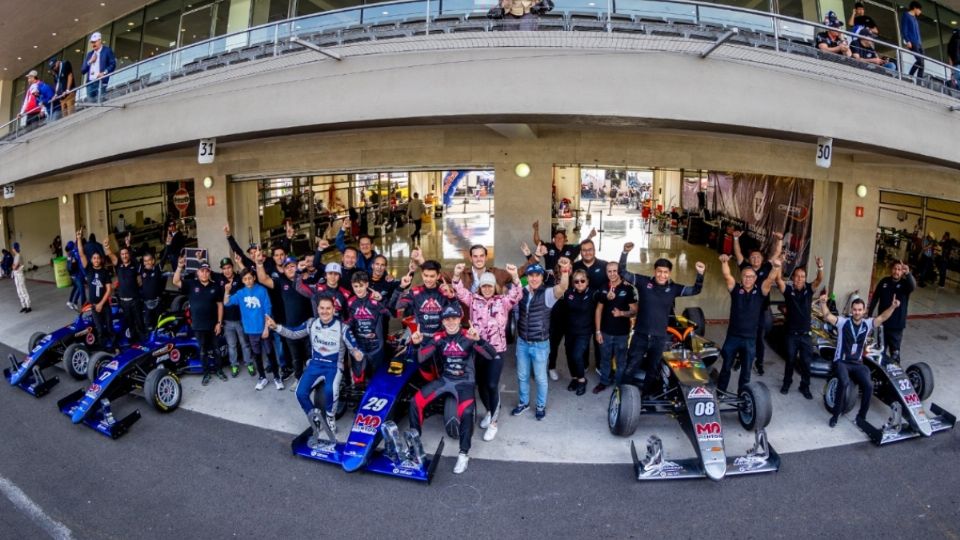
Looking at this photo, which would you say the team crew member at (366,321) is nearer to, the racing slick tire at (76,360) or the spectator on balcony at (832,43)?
the racing slick tire at (76,360)

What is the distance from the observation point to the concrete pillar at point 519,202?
32.2ft

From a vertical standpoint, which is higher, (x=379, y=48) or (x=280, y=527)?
(x=379, y=48)

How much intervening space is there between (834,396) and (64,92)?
1397cm

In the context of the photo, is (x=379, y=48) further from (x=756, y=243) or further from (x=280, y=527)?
(x=756, y=243)

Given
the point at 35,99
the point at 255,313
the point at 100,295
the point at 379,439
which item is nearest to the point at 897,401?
the point at 379,439

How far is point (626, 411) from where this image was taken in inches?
221

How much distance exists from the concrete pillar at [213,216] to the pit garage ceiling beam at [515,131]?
6353 mm

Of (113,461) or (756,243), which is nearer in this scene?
(113,461)

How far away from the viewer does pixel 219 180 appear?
11789mm

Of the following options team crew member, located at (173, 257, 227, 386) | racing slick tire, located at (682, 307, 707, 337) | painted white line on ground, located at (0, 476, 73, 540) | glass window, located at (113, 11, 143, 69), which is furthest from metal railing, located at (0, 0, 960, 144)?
glass window, located at (113, 11, 143, 69)

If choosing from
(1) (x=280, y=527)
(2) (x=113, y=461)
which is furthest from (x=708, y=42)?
(2) (x=113, y=461)

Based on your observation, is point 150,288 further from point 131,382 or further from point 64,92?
point 64,92

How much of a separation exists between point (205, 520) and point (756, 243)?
14.3m

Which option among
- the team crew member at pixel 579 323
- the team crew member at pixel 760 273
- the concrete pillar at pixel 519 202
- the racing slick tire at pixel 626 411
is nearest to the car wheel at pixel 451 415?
the racing slick tire at pixel 626 411
